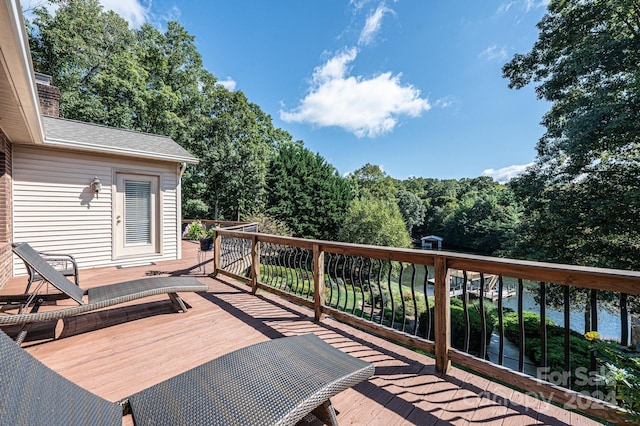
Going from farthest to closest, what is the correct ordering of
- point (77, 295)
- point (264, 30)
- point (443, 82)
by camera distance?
point (443, 82), point (264, 30), point (77, 295)

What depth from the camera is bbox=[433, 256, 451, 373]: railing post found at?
89.4 inches

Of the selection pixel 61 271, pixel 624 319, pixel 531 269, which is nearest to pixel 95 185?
pixel 61 271

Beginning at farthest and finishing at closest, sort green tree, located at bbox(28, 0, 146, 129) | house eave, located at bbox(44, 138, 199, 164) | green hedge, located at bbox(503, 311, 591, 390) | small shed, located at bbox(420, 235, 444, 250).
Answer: small shed, located at bbox(420, 235, 444, 250) < green tree, located at bbox(28, 0, 146, 129) < green hedge, located at bbox(503, 311, 591, 390) < house eave, located at bbox(44, 138, 199, 164)

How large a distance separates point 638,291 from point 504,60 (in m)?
12.2

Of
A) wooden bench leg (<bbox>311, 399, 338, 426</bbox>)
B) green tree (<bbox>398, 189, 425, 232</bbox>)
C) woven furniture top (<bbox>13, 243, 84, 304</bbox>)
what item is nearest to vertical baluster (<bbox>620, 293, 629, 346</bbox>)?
wooden bench leg (<bbox>311, 399, 338, 426</bbox>)

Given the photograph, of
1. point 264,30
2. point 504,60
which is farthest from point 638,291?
point 264,30

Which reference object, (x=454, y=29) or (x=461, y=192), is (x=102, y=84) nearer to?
(x=454, y=29)

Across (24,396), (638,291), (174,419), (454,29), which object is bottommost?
(174,419)

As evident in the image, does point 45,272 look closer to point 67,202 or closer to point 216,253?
point 216,253

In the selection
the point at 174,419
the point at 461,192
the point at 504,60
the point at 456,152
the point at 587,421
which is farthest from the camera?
the point at 461,192

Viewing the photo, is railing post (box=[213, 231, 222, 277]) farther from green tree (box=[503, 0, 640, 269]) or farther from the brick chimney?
green tree (box=[503, 0, 640, 269])

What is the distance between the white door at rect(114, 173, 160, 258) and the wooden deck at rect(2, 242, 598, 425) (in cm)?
234

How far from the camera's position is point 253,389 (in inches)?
55.9

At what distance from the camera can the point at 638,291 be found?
1.47m
